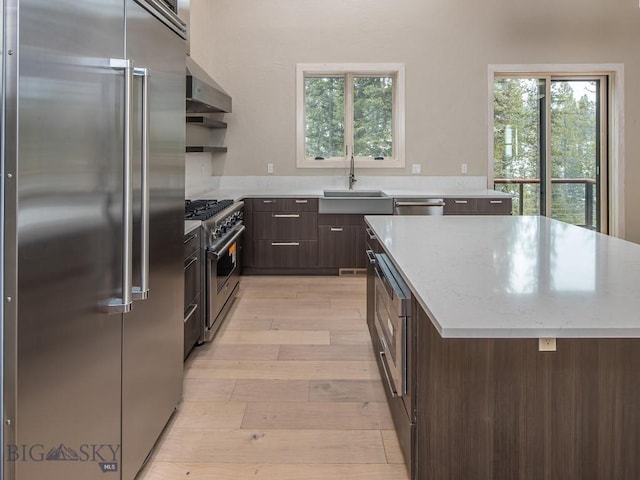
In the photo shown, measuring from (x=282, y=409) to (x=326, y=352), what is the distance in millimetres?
814

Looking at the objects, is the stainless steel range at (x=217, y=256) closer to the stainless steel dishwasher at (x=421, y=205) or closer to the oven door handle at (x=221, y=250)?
the oven door handle at (x=221, y=250)

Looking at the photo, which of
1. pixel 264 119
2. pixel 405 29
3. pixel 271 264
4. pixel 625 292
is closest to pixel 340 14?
pixel 405 29

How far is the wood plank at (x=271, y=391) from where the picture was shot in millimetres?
2555

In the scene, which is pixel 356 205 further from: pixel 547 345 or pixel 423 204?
pixel 547 345

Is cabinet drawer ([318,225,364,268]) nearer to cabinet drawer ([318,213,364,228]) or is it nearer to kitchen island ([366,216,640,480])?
cabinet drawer ([318,213,364,228])

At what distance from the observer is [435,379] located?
1.48 metres

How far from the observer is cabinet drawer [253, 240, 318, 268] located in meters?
5.42

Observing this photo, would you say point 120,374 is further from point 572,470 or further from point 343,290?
point 343,290

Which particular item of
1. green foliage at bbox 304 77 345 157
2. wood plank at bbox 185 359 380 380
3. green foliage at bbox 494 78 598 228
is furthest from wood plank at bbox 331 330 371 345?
green foliage at bbox 494 78 598 228

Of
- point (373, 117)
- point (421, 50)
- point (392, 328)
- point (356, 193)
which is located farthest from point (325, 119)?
point (392, 328)

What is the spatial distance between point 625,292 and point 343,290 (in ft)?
11.6

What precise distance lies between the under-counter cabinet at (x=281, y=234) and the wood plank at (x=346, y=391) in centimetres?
275

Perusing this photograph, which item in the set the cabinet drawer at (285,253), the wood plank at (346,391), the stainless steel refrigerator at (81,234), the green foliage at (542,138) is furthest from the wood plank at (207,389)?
the green foliage at (542,138)

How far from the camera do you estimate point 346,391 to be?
8.65ft
